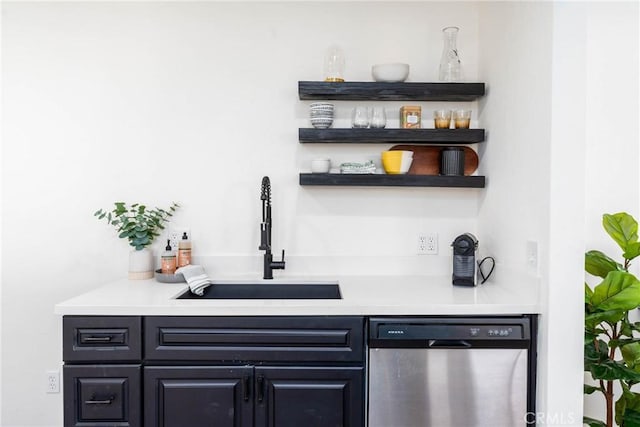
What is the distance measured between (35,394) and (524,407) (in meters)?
2.37

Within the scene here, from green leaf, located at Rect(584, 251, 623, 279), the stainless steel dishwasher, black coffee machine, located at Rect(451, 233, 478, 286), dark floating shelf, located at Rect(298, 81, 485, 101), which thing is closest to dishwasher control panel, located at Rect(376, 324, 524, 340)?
the stainless steel dishwasher

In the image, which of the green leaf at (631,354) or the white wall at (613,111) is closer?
the green leaf at (631,354)

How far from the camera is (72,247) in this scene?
2.34m

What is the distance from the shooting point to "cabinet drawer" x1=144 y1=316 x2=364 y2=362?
1.69 metres

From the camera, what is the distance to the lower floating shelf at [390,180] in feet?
7.14

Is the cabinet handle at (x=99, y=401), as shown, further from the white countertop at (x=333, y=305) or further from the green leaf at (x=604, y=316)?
the green leaf at (x=604, y=316)

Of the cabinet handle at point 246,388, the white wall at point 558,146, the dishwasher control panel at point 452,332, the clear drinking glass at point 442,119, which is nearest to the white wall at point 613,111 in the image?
the white wall at point 558,146

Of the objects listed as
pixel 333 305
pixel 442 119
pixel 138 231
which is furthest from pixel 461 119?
pixel 138 231

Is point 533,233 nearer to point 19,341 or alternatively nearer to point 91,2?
point 91,2

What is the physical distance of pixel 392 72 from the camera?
2.20 meters

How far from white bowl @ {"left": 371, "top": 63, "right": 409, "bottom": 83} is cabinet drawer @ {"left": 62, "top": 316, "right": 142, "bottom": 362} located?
156 cm

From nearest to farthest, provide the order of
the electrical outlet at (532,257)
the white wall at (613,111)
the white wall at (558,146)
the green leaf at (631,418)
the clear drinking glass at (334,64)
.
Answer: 1. the white wall at (558,146)
2. the electrical outlet at (532,257)
3. the green leaf at (631,418)
4. the white wall at (613,111)
5. the clear drinking glass at (334,64)

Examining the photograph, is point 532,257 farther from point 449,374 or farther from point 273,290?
point 273,290

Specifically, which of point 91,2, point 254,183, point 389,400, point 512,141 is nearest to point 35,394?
point 254,183
